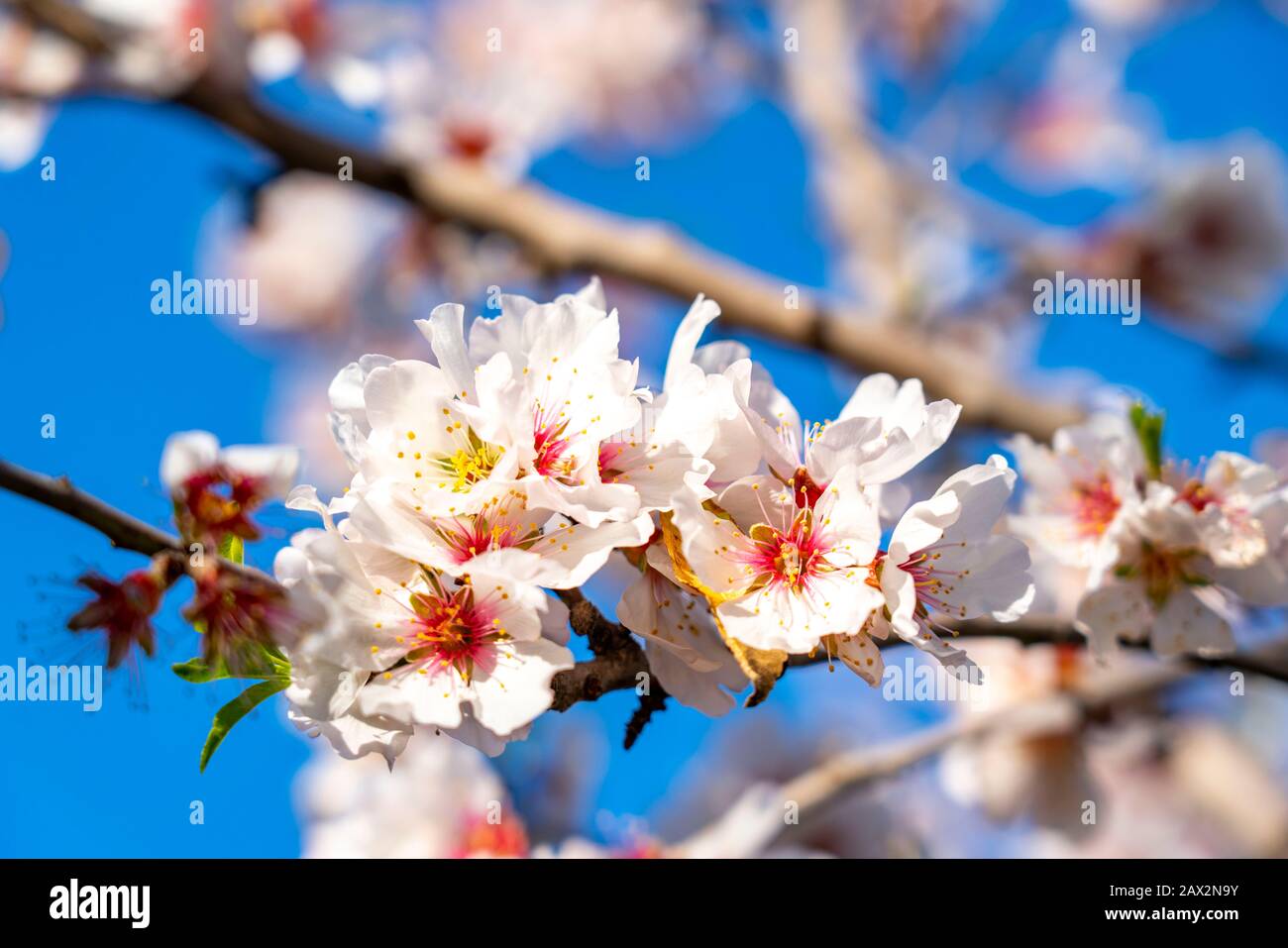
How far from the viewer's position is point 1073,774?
2.51m

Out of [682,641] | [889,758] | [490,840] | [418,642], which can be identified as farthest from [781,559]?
[490,840]

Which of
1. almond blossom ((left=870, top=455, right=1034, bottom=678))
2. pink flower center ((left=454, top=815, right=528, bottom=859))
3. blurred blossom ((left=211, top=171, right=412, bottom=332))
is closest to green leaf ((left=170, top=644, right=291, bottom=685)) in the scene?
almond blossom ((left=870, top=455, right=1034, bottom=678))

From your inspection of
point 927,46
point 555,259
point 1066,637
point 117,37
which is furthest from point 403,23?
point 1066,637

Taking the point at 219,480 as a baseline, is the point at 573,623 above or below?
below

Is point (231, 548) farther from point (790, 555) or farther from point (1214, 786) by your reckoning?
point (1214, 786)

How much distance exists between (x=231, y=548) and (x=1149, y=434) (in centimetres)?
107

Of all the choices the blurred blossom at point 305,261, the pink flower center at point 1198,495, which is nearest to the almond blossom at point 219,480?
the pink flower center at point 1198,495

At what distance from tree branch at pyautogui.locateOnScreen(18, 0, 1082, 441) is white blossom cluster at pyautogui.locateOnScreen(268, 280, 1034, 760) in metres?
1.21

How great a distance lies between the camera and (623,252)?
7.70 feet

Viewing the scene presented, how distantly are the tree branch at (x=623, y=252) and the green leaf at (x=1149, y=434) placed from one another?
80 cm

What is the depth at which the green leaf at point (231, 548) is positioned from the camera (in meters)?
1.04

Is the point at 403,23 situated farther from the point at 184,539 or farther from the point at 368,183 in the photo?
the point at 184,539

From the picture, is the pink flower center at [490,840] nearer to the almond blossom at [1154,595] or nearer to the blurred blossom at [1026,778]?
the blurred blossom at [1026,778]

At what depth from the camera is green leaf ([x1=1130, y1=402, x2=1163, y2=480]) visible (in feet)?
4.51
